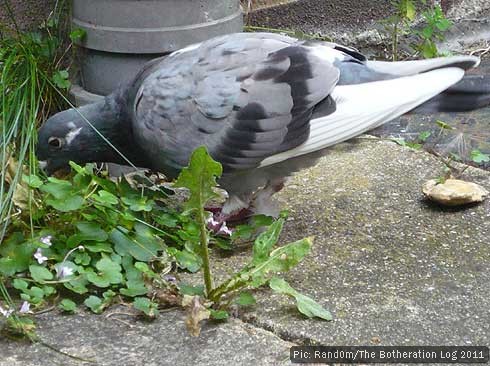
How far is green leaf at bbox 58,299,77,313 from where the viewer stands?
2742 mm

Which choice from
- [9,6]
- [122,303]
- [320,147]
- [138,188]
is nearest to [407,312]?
[320,147]

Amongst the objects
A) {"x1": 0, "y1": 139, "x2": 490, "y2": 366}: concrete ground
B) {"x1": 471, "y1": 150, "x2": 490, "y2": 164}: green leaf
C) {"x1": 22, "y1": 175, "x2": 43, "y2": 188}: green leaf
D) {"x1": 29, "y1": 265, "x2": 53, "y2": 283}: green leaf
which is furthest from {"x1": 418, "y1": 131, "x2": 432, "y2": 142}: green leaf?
{"x1": 29, "y1": 265, "x2": 53, "y2": 283}: green leaf

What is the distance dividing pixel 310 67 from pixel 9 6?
1.98 meters

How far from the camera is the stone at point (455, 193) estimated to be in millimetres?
3430

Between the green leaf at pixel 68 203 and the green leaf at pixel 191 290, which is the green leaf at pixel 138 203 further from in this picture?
the green leaf at pixel 191 290

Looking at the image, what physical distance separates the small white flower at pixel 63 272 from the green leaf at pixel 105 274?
56 millimetres

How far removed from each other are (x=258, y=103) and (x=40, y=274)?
0.90 meters

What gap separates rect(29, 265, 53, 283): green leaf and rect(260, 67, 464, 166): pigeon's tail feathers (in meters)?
0.81

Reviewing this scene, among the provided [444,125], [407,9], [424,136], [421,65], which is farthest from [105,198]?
[407,9]

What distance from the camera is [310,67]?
121 inches

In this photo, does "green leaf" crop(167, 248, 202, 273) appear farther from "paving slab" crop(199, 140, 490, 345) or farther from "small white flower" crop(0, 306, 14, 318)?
"small white flower" crop(0, 306, 14, 318)

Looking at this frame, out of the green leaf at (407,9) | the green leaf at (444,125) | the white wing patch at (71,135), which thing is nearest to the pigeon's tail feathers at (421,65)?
the green leaf at (444,125)

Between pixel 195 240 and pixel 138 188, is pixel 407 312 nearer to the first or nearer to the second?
pixel 195 240

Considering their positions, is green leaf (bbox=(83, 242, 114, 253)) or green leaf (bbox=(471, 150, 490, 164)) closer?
green leaf (bbox=(83, 242, 114, 253))
